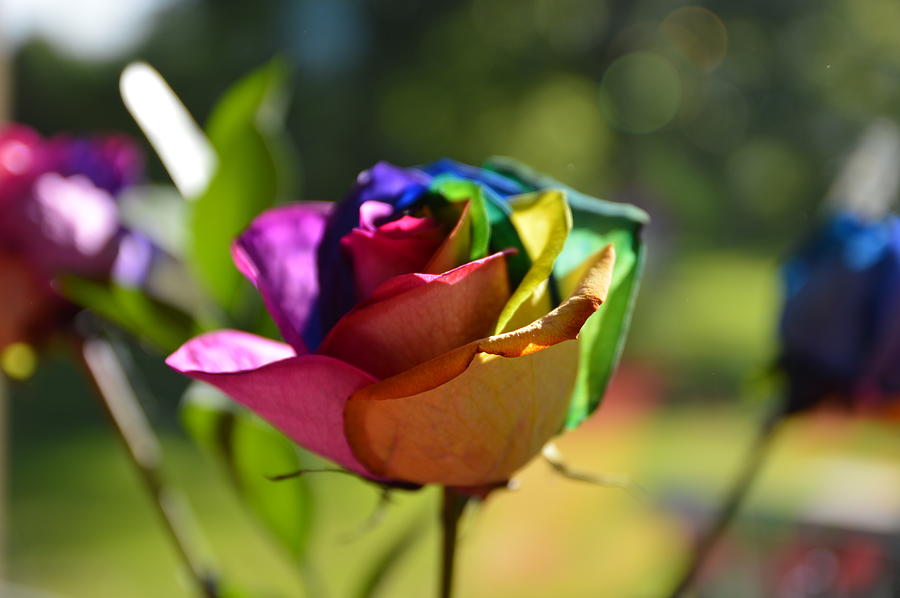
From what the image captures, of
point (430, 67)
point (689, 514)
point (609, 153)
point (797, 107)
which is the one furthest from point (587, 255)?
point (430, 67)

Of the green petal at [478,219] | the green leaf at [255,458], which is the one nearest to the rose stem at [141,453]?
the green leaf at [255,458]

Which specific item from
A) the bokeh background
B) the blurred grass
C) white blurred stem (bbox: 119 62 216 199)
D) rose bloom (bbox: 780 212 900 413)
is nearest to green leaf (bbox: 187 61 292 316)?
white blurred stem (bbox: 119 62 216 199)

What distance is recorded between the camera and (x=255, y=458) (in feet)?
0.74

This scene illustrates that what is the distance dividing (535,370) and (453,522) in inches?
1.2

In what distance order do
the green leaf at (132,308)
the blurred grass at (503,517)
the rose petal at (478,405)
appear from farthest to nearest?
1. the blurred grass at (503,517)
2. the green leaf at (132,308)
3. the rose petal at (478,405)

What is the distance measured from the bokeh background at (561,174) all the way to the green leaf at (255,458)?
0.90 metres

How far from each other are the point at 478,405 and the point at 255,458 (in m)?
0.11

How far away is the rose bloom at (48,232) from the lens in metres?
0.22

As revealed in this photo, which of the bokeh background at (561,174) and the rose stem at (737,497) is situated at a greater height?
the rose stem at (737,497)

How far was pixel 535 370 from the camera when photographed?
126mm

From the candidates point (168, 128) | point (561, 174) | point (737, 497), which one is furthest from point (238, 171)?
point (561, 174)

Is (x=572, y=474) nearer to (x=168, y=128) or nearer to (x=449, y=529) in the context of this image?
(x=449, y=529)

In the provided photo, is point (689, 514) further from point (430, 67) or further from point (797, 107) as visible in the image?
point (430, 67)

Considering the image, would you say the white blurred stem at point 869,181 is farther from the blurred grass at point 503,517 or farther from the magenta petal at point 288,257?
the blurred grass at point 503,517
